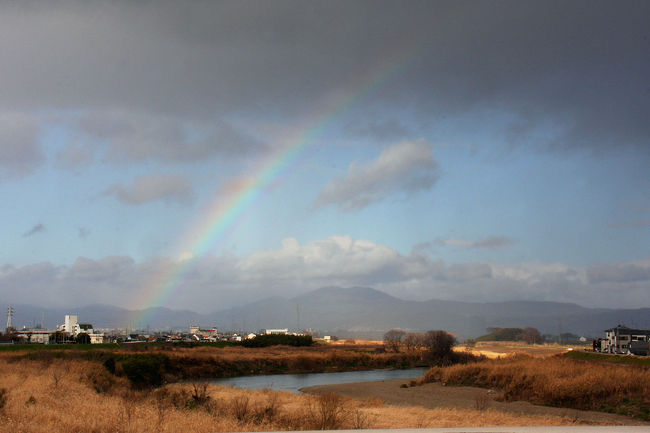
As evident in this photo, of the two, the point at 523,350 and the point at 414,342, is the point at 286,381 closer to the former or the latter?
the point at 414,342

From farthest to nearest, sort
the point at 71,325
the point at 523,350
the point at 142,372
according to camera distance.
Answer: the point at 71,325
the point at 523,350
the point at 142,372

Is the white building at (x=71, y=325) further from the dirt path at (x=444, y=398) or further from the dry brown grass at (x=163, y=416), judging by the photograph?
the dry brown grass at (x=163, y=416)

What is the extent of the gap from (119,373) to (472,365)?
31.1 meters

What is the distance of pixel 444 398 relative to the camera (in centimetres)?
4128

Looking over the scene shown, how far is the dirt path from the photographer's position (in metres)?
30.0

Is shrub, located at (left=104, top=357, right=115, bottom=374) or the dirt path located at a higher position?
shrub, located at (left=104, top=357, right=115, bottom=374)

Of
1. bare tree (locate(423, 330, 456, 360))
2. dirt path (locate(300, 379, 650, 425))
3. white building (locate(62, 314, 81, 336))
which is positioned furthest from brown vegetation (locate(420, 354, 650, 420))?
white building (locate(62, 314, 81, 336))

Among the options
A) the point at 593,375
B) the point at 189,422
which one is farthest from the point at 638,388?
the point at 189,422

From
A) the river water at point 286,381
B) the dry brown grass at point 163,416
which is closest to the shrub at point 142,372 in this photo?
the river water at point 286,381

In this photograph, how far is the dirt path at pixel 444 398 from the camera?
1181 inches

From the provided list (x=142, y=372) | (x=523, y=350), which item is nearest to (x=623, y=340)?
(x=523, y=350)

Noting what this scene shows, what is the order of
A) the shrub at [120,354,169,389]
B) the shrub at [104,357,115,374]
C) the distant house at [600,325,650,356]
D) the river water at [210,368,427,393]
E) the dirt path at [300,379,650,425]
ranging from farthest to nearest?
the distant house at [600,325,650,356]
the river water at [210,368,427,393]
the shrub at [120,354,169,389]
the shrub at [104,357,115,374]
the dirt path at [300,379,650,425]

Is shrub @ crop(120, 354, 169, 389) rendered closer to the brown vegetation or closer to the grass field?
the grass field

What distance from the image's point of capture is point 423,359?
3489 inches
